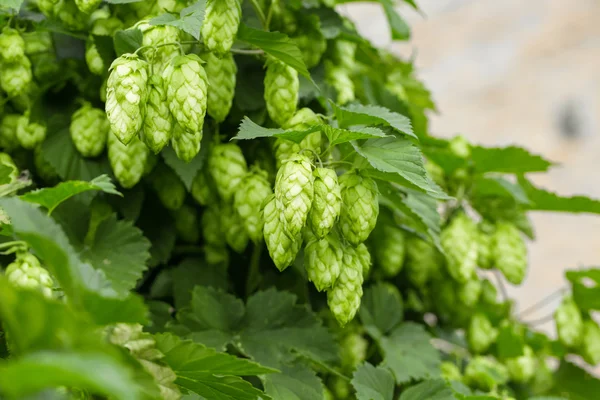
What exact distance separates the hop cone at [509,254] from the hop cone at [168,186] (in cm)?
52

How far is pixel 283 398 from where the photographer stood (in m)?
0.76

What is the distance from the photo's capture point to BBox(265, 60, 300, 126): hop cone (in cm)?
76

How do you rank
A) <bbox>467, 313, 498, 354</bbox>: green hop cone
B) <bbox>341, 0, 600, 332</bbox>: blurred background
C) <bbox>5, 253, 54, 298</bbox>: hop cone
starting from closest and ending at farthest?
<bbox>5, 253, 54, 298</bbox>: hop cone
<bbox>467, 313, 498, 354</bbox>: green hop cone
<bbox>341, 0, 600, 332</bbox>: blurred background

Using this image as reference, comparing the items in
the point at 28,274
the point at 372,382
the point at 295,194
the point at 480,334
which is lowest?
the point at 480,334

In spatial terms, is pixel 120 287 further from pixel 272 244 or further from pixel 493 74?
pixel 493 74

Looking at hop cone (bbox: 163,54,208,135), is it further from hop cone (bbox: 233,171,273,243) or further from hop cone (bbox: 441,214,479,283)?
hop cone (bbox: 441,214,479,283)

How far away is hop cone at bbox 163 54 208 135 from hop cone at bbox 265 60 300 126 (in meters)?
0.13

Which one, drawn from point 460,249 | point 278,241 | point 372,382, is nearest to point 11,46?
point 278,241

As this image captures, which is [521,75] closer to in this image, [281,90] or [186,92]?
[281,90]

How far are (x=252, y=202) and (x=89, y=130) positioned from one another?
0.71ft

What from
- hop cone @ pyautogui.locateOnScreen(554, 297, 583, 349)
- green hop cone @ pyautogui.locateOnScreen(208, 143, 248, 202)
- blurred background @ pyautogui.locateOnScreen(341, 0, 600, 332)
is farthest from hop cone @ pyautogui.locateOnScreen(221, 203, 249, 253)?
blurred background @ pyautogui.locateOnScreen(341, 0, 600, 332)

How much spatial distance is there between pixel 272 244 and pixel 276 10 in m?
0.39

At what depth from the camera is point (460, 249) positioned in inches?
40.4

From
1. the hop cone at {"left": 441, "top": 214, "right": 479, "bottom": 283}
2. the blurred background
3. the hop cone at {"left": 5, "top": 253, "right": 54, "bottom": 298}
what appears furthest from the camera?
the blurred background
